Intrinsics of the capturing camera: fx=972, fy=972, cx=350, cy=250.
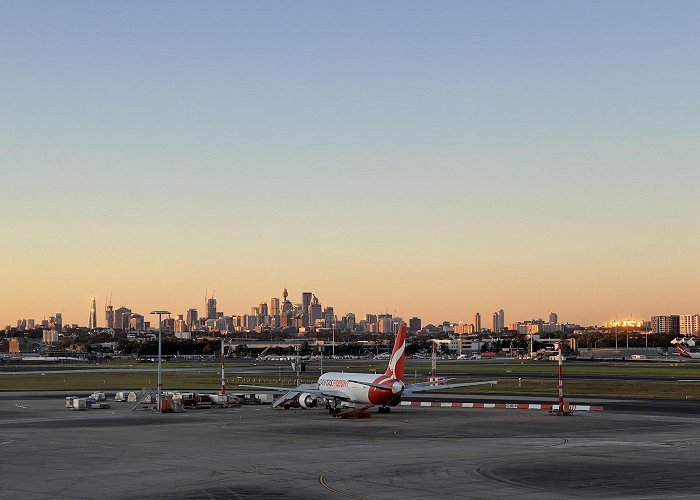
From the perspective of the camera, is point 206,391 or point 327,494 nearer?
point 327,494

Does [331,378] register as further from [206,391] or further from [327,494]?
[327,494]

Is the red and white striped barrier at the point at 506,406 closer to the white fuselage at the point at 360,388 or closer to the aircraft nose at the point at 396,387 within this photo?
the white fuselage at the point at 360,388

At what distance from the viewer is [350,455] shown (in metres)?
54.8

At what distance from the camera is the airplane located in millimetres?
84144

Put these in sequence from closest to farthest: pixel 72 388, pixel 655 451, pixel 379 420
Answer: pixel 655 451 → pixel 379 420 → pixel 72 388

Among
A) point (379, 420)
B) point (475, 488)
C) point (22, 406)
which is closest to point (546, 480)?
point (475, 488)

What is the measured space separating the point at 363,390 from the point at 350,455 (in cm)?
3097

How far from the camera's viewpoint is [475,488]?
138 feet

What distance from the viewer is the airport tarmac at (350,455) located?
42.0 m

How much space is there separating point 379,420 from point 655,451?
29107mm

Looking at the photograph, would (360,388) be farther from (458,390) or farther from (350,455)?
Answer: (458,390)

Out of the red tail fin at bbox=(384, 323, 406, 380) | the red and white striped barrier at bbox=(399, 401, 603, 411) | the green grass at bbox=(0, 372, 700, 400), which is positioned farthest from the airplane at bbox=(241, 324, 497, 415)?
the green grass at bbox=(0, 372, 700, 400)

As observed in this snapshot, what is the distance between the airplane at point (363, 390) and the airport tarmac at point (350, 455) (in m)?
2.01

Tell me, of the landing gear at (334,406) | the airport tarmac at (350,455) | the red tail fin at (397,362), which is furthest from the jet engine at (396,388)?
the landing gear at (334,406)
